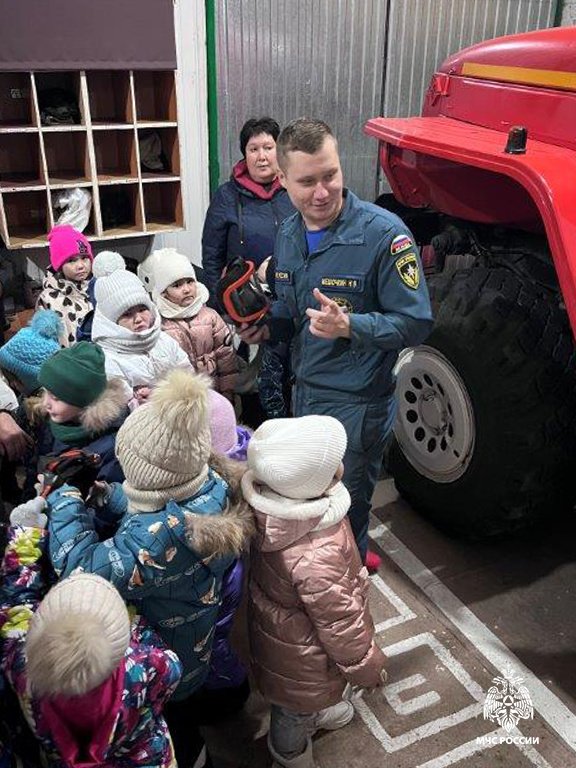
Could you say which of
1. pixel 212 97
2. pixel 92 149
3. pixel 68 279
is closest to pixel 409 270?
pixel 68 279

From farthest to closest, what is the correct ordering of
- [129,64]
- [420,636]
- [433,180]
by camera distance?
[129,64]
[433,180]
[420,636]

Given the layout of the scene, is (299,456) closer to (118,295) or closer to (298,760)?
(298,760)

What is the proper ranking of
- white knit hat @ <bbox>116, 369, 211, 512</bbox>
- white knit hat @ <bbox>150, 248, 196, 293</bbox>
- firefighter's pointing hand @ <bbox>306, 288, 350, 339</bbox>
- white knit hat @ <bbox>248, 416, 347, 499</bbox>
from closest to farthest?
1. white knit hat @ <bbox>116, 369, 211, 512</bbox>
2. white knit hat @ <bbox>248, 416, 347, 499</bbox>
3. firefighter's pointing hand @ <bbox>306, 288, 350, 339</bbox>
4. white knit hat @ <bbox>150, 248, 196, 293</bbox>

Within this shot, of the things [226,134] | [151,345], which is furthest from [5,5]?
[151,345]

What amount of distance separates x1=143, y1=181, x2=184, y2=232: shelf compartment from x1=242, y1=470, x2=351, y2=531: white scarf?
3.00 meters

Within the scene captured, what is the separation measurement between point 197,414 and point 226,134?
3886mm

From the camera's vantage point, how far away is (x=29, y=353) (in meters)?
2.65

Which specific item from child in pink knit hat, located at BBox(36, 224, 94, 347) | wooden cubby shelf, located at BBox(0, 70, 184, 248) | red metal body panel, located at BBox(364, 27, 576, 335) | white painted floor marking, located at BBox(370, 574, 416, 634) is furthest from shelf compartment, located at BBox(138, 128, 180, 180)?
white painted floor marking, located at BBox(370, 574, 416, 634)

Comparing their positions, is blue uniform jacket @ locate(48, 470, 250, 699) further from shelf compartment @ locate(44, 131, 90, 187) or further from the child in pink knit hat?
shelf compartment @ locate(44, 131, 90, 187)

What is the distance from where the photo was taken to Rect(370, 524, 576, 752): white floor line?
2336mm

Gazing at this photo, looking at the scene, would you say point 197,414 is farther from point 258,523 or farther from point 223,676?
point 223,676

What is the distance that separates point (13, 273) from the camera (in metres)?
4.19

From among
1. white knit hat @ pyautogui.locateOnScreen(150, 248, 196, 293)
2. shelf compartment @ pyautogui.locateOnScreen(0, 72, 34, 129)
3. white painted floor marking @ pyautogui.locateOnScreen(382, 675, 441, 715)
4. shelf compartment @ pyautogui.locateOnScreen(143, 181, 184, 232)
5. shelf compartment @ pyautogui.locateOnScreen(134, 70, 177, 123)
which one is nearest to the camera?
white painted floor marking @ pyautogui.locateOnScreen(382, 675, 441, 715)

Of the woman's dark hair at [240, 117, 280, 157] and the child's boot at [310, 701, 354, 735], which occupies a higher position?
the woman's dark hair at [240, 117, 280, 157]
